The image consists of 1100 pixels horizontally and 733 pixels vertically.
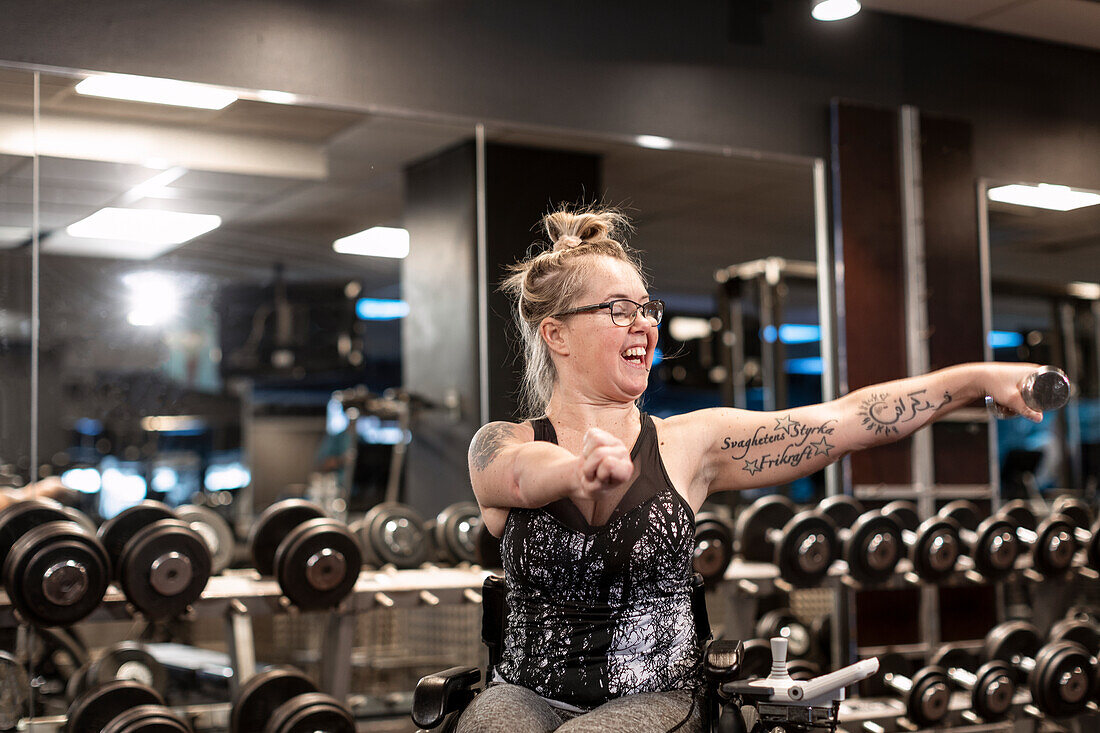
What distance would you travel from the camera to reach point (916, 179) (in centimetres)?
471

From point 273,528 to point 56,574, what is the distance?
0.72m

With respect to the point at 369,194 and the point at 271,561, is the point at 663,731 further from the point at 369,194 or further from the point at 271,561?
the point at 369,194

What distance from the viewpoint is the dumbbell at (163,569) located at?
3010 mm

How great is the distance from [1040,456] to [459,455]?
2.94m

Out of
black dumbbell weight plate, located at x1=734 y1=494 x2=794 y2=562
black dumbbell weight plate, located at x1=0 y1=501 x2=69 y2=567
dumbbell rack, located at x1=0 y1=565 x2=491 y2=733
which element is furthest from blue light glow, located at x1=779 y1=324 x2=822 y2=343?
black dumbbell weight plate, located at x1=0 y1=501 x2=69 y2=567

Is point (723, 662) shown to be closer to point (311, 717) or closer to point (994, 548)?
point (311, 717)

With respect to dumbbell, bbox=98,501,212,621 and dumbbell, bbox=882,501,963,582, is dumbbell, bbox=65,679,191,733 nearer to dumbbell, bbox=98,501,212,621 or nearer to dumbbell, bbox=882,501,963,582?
dumbbell, bbox=98,501,212,621

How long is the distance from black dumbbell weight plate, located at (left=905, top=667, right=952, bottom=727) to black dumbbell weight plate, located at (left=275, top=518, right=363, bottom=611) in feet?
6.49

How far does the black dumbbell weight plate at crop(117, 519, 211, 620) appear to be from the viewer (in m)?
3.01

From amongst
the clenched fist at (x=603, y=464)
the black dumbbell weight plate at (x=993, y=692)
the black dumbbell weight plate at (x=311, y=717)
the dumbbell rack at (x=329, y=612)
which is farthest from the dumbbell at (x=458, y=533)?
the clenched fist at (x=603, y=464)

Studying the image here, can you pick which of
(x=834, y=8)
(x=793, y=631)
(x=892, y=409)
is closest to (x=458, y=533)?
(x=793, y=631)

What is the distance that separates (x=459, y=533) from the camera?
3.84 meters

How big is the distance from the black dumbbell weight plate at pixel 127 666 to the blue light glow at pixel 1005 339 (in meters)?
3.74

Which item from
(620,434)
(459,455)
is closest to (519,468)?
(620,434)
